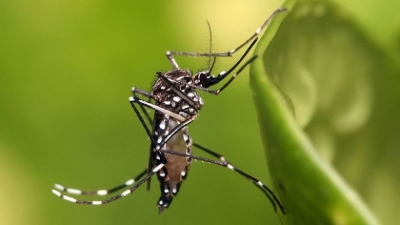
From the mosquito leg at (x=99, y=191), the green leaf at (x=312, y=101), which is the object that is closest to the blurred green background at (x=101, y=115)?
the mosquito leg at (x=99, y=191)

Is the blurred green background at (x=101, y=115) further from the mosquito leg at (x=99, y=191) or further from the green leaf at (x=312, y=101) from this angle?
the green leaf at (x=312, y=101)

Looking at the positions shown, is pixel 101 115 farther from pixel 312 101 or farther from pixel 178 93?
pixel 312 101

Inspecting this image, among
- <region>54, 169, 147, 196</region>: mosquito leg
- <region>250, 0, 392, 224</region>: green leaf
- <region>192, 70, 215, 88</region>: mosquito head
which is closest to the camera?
<region>250, 0, 392, 224</region>: green leaf

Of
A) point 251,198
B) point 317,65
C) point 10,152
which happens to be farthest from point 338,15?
point 10,152

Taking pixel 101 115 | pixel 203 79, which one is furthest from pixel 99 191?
pixel 203 79

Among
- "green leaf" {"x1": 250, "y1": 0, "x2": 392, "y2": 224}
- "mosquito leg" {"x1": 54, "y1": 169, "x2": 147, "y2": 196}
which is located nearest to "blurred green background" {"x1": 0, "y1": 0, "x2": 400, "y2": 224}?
"mosquito leg" {"x1": 54, "y1": 169, "x2": 147, "y2": 196}

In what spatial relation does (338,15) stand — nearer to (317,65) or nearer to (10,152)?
(317,65)

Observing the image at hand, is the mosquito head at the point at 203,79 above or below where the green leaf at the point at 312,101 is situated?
above

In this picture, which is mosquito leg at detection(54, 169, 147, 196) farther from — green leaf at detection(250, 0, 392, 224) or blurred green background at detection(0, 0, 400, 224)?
green leaf at detection(250, 0, 392, 224)
